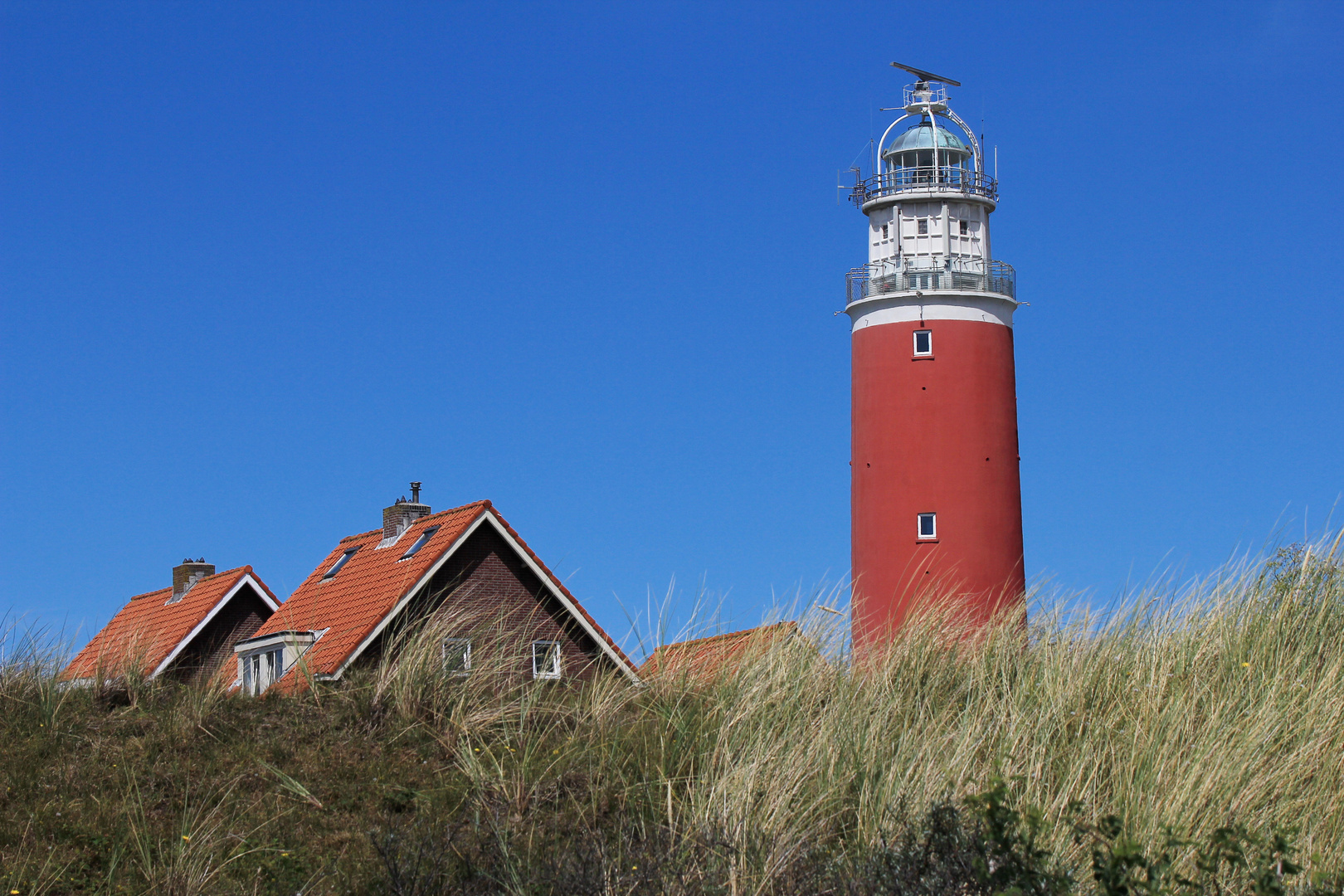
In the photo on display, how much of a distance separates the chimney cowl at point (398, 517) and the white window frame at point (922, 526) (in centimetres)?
896

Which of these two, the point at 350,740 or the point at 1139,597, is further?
the point at 1139,597

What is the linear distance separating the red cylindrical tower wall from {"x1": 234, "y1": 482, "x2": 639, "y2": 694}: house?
20.9 feet

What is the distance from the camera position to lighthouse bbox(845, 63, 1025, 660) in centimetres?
2616

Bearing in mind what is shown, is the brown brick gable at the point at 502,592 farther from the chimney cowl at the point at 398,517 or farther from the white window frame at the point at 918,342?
the white window frame at the point at 918,342

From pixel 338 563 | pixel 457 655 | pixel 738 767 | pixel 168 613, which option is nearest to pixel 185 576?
pixel 168 613

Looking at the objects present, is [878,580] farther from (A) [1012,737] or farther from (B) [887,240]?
(A) [1012,737]

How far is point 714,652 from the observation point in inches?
401

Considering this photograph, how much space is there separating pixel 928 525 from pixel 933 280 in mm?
4881

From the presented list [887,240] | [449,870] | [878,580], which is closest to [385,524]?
[878,580]

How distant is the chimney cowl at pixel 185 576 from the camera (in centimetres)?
2961

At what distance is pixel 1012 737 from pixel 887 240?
21.3 m

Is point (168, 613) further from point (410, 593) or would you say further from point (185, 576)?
point (410, 593)

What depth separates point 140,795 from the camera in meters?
8.73

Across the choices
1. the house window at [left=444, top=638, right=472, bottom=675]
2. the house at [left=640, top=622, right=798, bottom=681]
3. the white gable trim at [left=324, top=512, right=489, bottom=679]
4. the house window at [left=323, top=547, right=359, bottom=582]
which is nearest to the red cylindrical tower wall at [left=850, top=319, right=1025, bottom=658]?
the white gable trim at [left=324, top=512, right=489, bottom=679]
